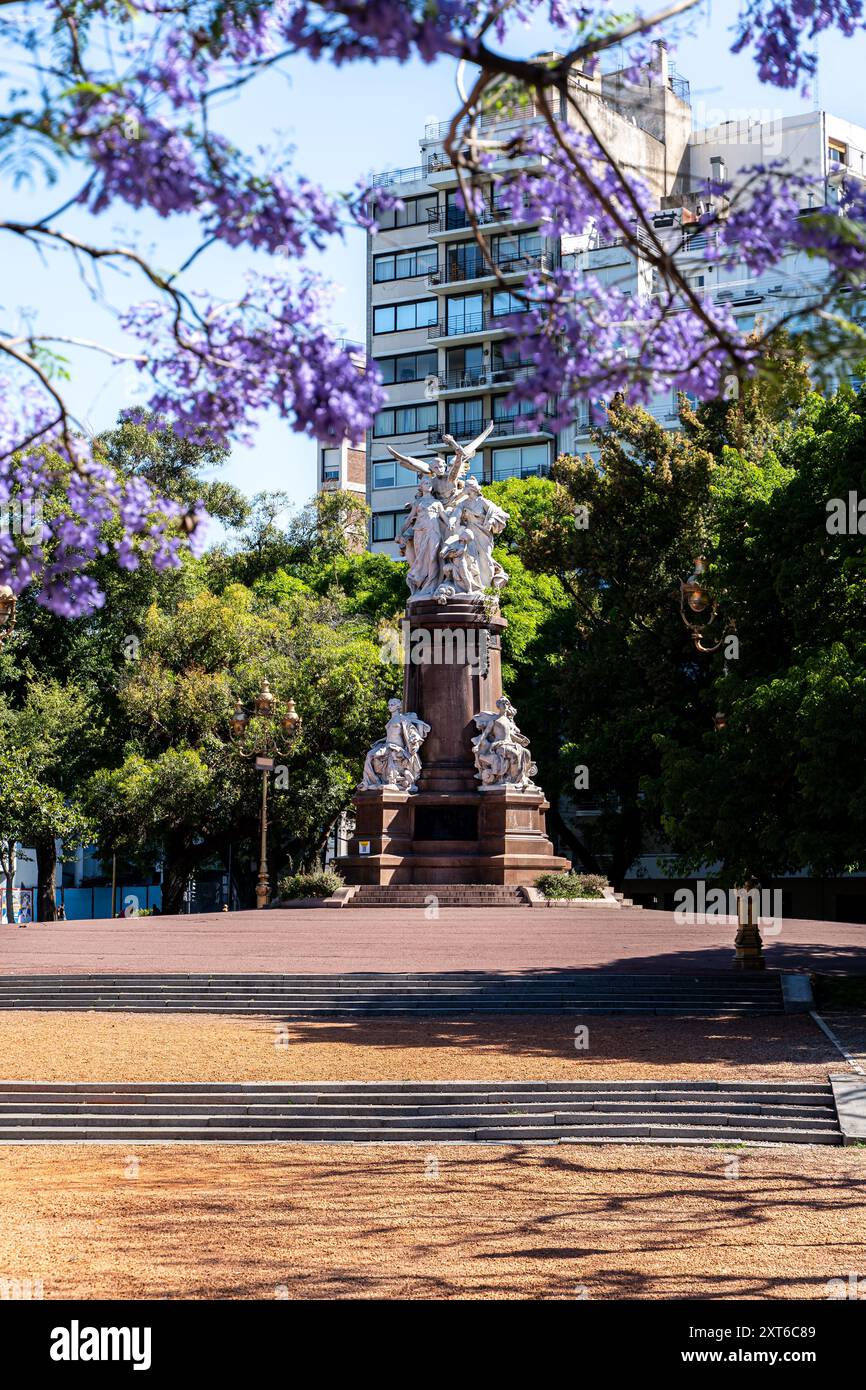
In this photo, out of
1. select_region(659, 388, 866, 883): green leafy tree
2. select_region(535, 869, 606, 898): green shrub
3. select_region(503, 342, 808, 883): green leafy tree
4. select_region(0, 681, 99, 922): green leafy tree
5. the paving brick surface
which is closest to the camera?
select_region(659, 388, 866, 883): green leafy tree

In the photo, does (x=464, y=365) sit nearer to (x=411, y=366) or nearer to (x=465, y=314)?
(x=465, y=314)

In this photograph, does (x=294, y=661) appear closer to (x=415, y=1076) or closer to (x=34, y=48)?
(x=415, y=1076)

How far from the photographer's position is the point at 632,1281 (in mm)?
9016

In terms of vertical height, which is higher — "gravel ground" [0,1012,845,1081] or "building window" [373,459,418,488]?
"building window" [373,459,418,488]

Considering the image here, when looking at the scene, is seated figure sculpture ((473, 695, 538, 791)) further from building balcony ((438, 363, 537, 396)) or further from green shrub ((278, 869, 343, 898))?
building balcony ((438, 363, 537, 396))

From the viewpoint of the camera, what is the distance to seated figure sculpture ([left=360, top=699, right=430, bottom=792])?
121ft

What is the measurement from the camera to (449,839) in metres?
36.8

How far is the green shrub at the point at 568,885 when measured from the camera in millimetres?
33969

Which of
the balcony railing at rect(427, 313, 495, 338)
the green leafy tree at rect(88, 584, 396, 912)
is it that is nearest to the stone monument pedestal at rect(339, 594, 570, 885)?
the green leafy tree at rect(88, 584, 396, 912)

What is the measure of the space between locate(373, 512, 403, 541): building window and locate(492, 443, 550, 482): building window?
5.53 meters

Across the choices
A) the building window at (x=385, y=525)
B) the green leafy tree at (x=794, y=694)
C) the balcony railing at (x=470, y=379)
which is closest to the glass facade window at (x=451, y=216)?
the balcony railing at (x=470, y=379)

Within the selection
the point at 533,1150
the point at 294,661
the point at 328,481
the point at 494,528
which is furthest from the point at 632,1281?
the point at 328,481

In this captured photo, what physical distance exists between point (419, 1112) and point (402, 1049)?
122 inches

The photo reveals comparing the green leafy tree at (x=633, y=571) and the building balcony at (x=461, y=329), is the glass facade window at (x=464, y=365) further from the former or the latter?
the green leafy tree at (x=633, y=571)
